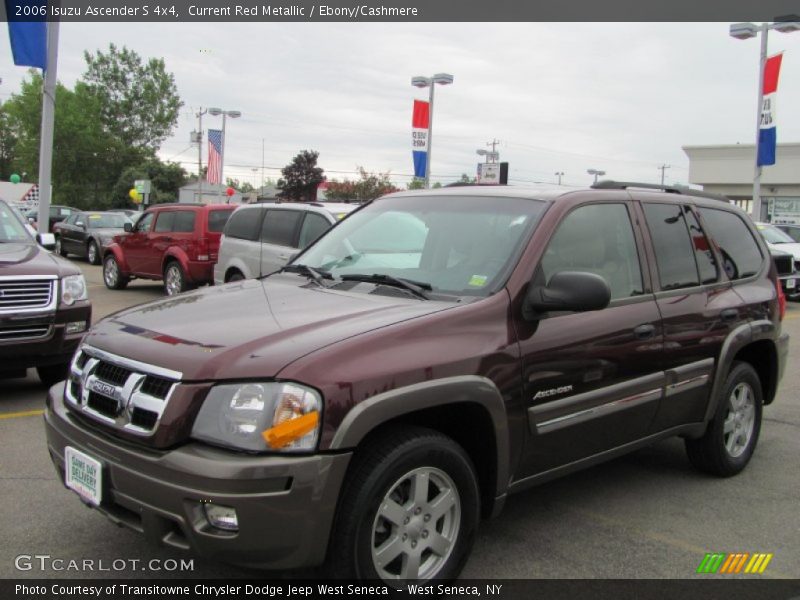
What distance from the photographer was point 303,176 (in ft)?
212

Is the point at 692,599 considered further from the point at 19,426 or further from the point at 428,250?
the point at 19,426

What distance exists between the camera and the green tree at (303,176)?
64.1m

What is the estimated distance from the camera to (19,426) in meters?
5.42

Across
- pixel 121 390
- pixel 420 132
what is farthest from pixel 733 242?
pixel 420 132

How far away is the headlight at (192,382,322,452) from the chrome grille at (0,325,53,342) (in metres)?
3.98

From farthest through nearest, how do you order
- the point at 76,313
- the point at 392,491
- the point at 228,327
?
the point at 76,313, the point at 228,327, the point at 392,491

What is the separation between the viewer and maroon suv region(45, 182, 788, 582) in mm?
2596

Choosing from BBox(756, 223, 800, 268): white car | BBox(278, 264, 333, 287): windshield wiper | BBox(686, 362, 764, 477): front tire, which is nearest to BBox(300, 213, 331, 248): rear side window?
BBox(278, 264, 333, 287): windshield wiper

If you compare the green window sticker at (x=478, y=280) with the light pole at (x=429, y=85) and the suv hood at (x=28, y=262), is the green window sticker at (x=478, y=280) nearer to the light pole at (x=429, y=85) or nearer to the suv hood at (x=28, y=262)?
the suv hood at (x=28, y=262)

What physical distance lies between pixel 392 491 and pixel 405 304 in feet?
2.78

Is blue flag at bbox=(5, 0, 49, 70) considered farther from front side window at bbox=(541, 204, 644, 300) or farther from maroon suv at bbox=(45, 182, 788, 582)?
front side window at bbox=(541, 204, 644, 300)

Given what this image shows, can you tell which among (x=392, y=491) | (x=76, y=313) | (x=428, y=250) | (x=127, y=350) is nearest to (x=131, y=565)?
(x=127, y=350)

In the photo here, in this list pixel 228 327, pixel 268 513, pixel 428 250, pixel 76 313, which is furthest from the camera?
pixel 76 313

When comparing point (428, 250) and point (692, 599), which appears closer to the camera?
point (692, 599)
